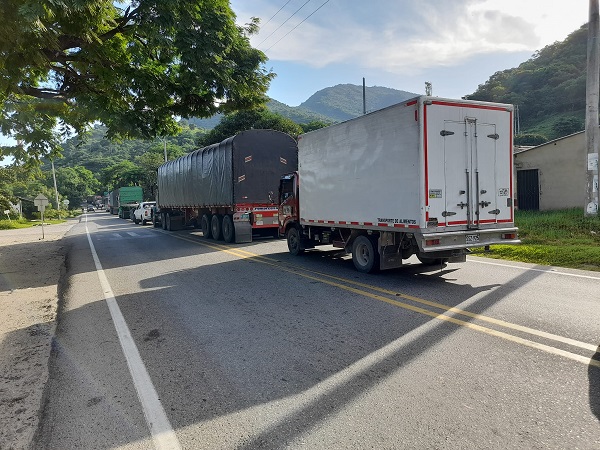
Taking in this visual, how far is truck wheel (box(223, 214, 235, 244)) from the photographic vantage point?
56.1ft

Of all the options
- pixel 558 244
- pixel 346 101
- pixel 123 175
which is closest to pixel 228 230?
pixel 558 244

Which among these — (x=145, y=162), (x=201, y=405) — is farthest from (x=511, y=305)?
(x=145, y=162)

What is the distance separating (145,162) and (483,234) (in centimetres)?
6096

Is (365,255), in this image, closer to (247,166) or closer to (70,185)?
(247,166)

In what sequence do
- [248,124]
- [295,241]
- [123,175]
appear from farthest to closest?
1. [123,175]
2. [248,124]
3. [295,241]

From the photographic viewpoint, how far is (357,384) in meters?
3.96

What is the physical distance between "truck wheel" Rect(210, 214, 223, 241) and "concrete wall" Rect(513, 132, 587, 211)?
14.5m

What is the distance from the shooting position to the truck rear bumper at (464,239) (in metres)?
7.66

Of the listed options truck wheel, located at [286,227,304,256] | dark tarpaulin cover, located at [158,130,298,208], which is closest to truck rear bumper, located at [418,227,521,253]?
truck wheel, located at [286,227,304,256]

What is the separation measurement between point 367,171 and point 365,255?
1824mm

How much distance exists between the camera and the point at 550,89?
68.7 meters

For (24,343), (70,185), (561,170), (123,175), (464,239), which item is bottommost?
(24,343)

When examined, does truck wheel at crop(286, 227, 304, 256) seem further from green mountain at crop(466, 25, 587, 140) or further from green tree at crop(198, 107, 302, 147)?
green mountain at crop(466, 25, 587, 140)

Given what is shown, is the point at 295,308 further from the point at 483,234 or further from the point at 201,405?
the point at 483,234
